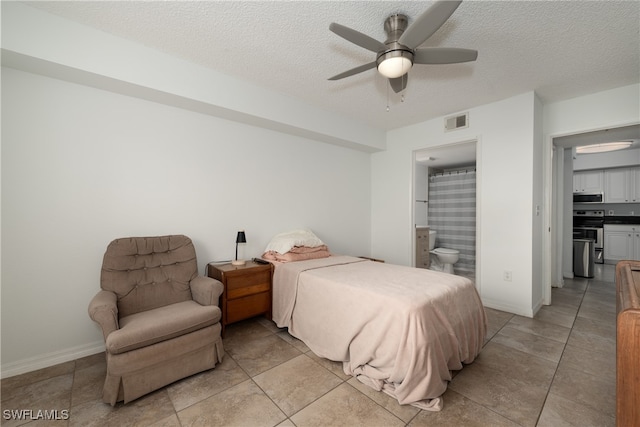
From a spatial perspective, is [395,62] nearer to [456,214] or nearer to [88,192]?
[88,192]

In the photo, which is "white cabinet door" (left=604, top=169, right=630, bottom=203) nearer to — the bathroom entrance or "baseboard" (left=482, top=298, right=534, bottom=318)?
the bathroom entrance

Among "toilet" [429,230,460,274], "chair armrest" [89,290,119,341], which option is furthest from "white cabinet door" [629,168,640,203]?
"chair armrest" [89,290,119,341]

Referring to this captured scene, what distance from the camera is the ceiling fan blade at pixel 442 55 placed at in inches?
66.6

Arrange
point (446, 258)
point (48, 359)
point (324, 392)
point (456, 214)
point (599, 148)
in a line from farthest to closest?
1. point (456, 214)
2. point (599, 148)
3. point (446, 258)
4. point (48, 359)
5. point (324, 392)

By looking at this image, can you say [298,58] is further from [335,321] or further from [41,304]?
[41,304]

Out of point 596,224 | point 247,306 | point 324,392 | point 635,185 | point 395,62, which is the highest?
point 395,62

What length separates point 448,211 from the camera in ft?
17.8

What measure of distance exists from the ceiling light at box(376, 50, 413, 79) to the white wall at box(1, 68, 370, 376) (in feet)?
5.94

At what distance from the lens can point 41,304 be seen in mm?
1985

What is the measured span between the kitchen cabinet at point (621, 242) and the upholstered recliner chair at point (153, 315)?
794cm

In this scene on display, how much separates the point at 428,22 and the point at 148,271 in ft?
8.81

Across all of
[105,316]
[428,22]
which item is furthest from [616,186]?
[105,316]

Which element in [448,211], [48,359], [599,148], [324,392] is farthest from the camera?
[448,211]

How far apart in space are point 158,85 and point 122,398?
2321 mm
